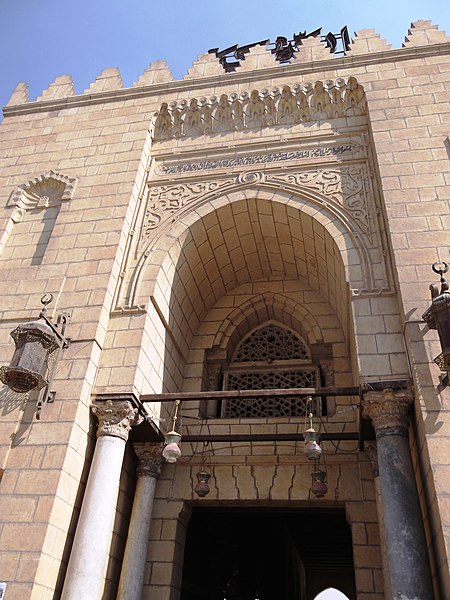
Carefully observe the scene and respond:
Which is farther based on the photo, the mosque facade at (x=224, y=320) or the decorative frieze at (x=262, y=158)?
the decorative frieze at (x=262, y=158)

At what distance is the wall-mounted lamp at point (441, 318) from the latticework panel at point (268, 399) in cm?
259

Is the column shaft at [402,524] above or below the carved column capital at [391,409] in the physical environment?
below

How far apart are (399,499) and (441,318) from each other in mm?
1742

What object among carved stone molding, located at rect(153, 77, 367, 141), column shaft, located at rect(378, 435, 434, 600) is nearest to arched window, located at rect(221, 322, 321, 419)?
column shaft, located at rect(378, 435, 434, 600)

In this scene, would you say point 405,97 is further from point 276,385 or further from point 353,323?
point 276,385

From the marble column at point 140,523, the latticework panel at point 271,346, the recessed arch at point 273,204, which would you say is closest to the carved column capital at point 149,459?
the marble column at point 140,523

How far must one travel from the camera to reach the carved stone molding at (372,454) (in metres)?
5.80

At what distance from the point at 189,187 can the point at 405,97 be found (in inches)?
140

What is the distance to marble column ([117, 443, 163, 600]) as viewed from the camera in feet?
18.3

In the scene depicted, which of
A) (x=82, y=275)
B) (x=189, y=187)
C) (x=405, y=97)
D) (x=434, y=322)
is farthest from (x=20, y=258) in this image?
(x=405, y=97)

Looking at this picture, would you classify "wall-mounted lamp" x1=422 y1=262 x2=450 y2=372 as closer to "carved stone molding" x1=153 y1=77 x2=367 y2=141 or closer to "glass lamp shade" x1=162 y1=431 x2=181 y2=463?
"glass lamp shade" x1=162 y1=431 x2=181 y2=463

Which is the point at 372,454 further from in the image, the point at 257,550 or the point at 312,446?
the point at 257,550

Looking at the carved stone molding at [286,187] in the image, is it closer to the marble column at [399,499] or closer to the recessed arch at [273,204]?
the recessed arch at [273,204]

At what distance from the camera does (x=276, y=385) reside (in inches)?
302
